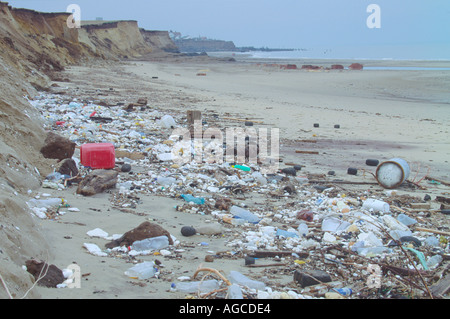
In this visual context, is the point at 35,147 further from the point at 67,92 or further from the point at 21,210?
the point at 67,92

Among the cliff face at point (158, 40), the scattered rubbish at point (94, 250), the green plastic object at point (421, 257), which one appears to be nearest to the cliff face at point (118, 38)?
the cliff face at point (158, 40)

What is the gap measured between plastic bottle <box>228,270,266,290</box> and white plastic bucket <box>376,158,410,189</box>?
353cm

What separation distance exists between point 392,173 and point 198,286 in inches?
155

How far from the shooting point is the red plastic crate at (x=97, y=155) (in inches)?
213

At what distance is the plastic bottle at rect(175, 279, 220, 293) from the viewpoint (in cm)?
271

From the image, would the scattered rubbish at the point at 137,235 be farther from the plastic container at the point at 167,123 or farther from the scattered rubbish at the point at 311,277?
the plastic container at the point at 167,123

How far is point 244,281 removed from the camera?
112 inches

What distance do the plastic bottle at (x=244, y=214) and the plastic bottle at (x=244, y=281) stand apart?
1.38 meters

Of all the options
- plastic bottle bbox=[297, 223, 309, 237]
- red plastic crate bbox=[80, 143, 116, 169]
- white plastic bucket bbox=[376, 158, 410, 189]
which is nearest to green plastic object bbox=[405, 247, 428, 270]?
plastic bottle bbox=[297, 223, 309, 237]

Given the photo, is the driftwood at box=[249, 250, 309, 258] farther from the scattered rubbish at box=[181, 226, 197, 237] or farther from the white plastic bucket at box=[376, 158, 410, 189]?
the white plastic bucket at box=[376, 158, 410, 189]

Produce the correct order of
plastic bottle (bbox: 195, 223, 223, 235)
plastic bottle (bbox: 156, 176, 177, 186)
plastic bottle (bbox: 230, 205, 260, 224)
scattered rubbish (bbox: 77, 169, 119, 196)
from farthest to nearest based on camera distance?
plastic bottle (bbox: 156, 176, 177, 186) < scattered rubbish (bbox: 77, 169, 119, 196) < plastic bottle (bbox: 230, 205, 260, 224) < plastic bottle (bbox: 195, 223, 223, 235)
